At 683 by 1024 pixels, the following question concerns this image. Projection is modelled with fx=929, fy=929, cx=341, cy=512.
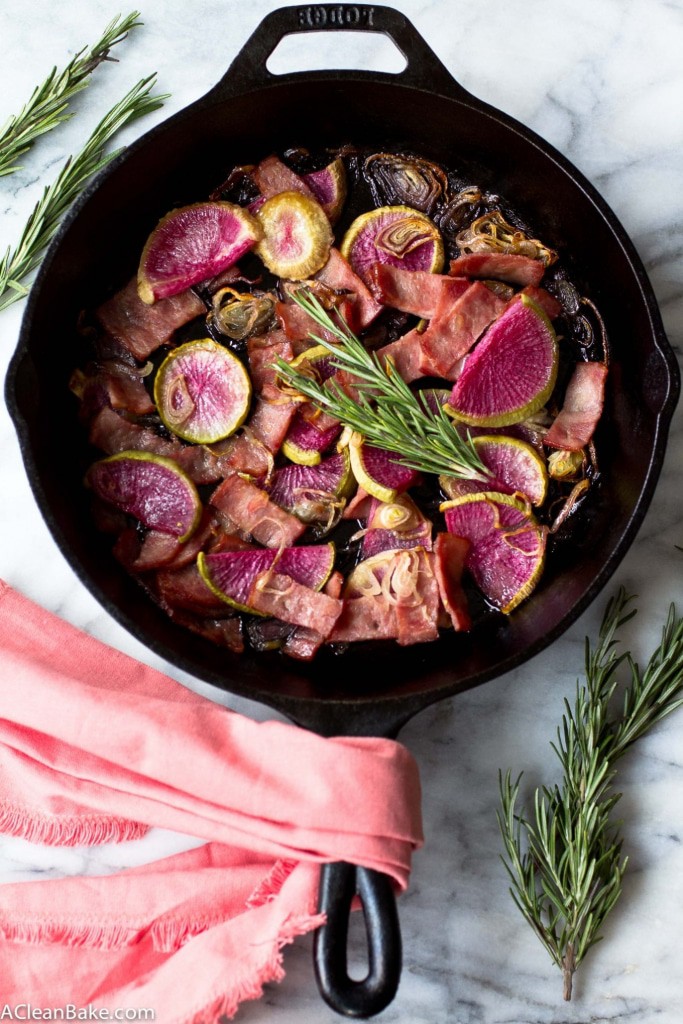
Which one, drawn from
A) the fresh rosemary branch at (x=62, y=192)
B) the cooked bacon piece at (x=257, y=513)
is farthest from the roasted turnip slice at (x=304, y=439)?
the fresh rosemary branch at (x=62, y=192)

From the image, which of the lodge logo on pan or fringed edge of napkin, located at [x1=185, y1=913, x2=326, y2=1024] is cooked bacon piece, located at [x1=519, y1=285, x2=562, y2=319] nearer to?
the lodge logo on pan

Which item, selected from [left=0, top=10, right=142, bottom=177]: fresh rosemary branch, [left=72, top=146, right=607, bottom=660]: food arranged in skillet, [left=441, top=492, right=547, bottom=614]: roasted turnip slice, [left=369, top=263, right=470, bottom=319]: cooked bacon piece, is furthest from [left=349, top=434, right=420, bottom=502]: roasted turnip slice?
[left=0, top=10, right=142, bottom=177]: fresh rosemary branch

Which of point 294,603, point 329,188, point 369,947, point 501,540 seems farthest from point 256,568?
point 329,188

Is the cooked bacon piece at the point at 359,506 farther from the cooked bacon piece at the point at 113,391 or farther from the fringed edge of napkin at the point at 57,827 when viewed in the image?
the fringed edge of napkin at the point at 57,827

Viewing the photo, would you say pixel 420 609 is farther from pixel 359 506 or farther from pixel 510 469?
pixel 510 469

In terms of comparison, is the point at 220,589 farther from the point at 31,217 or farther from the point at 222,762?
the point at 31,217
